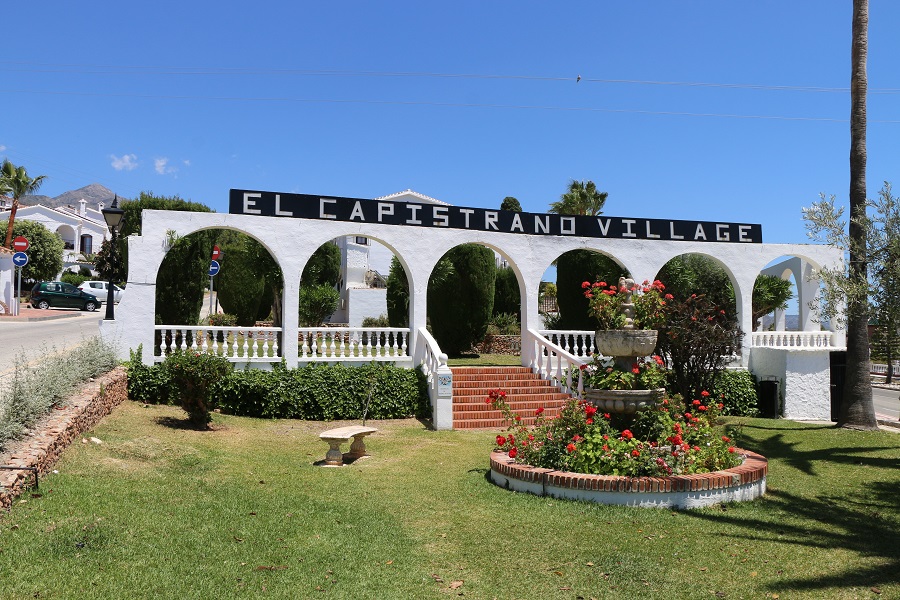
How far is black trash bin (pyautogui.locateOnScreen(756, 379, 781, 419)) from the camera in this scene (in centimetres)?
1639

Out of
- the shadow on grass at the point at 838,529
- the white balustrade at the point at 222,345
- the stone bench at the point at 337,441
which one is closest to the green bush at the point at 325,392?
the white balustrade at the point at 222,345

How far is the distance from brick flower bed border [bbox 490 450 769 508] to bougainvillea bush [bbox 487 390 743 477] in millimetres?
207

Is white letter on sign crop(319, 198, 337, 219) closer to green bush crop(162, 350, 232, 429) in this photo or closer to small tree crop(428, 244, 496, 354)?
green bush crop(162, 350, 232, 429)

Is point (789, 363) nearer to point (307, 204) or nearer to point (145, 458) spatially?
point (307, 204)

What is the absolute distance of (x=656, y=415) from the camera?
8406 millimetres

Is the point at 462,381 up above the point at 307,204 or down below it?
below

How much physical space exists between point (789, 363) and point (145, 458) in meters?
14.8

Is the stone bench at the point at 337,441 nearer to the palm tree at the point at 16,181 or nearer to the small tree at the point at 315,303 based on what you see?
the small tree at the point at 315,303

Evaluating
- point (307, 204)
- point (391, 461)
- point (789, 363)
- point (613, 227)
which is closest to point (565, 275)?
point (613, 227)

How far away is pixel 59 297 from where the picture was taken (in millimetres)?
37625

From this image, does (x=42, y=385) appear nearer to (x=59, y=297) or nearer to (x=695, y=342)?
(x=695, y=342)

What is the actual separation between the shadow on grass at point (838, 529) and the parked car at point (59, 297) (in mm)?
39094

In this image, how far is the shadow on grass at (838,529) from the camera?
5.13 meters

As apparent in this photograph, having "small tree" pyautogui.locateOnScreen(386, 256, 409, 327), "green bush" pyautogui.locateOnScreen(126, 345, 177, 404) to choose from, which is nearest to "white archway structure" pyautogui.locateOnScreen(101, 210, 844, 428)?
"green bush" pyautogui.locateOnScreen(126, 345, 177, 404)
